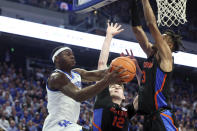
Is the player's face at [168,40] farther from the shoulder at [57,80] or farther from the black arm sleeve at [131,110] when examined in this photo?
the shoulder at [57,80]

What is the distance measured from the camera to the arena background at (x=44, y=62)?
9.90m

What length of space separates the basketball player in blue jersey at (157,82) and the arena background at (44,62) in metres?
6.19

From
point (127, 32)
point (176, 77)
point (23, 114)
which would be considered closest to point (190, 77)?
point (176, 77)

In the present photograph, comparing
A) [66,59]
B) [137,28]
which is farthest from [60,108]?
[137,28]

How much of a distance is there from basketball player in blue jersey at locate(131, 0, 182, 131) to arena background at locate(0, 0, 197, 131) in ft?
20.3

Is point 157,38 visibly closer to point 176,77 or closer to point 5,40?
point 5,40

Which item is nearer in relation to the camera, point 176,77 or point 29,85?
point 29,85

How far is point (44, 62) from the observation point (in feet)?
54.7

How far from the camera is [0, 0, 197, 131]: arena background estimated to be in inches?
390

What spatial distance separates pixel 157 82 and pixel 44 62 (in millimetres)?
13812

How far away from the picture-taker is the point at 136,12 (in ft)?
11.6

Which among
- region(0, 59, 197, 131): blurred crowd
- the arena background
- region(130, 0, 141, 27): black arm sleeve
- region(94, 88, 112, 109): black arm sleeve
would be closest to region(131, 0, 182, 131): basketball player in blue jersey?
region(130, 0, 141, 27): black arm sleeve

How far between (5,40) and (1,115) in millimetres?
7535

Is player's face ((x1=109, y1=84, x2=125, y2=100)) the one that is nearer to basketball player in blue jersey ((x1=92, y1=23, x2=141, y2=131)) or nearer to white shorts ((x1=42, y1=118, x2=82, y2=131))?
basketball player in blue jersey ((x1=92, y1=23, x2=141, y2=131))
